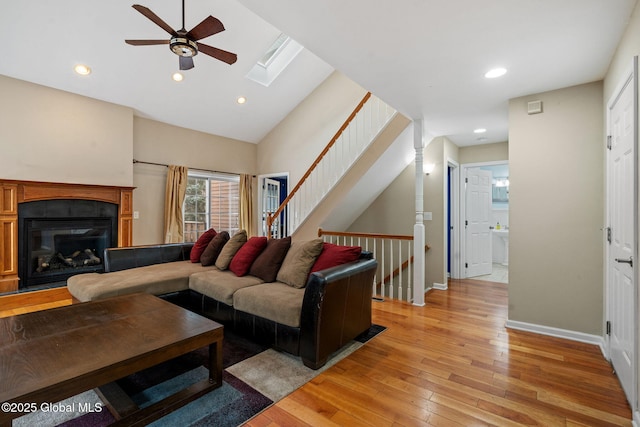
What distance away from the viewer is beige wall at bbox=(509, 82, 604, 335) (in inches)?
110

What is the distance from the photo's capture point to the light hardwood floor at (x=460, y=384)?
69.6 inches

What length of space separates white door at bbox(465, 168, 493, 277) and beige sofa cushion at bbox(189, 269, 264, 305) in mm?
4205

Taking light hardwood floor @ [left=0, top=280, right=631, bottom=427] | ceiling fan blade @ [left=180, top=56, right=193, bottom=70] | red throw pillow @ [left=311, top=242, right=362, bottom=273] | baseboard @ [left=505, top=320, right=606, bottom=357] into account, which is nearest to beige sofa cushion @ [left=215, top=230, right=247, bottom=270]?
red throw pillow @ [left=311, top=242, right=362, bottom=273]

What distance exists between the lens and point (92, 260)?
460cm

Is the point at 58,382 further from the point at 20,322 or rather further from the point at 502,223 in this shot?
the point at 502,223

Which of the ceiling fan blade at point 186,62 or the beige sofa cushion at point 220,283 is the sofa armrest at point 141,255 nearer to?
the beige sofa cushion at point 220,283

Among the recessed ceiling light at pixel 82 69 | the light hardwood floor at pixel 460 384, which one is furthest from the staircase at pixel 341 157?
the recessed ceiling light at pixel 82 69

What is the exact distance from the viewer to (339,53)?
234 centimetres

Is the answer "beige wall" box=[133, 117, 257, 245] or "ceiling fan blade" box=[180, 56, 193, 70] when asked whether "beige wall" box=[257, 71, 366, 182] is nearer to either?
"beige wall" box=[133, 117, 257, 245]

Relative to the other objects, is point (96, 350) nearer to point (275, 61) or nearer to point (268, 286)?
point (268, 286)

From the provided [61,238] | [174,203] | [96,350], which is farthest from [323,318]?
[61,238]

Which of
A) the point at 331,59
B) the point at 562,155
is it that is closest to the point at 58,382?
the point at 331,59

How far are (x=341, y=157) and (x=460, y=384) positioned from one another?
3745 millimetres

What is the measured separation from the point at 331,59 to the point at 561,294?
10.2ft
